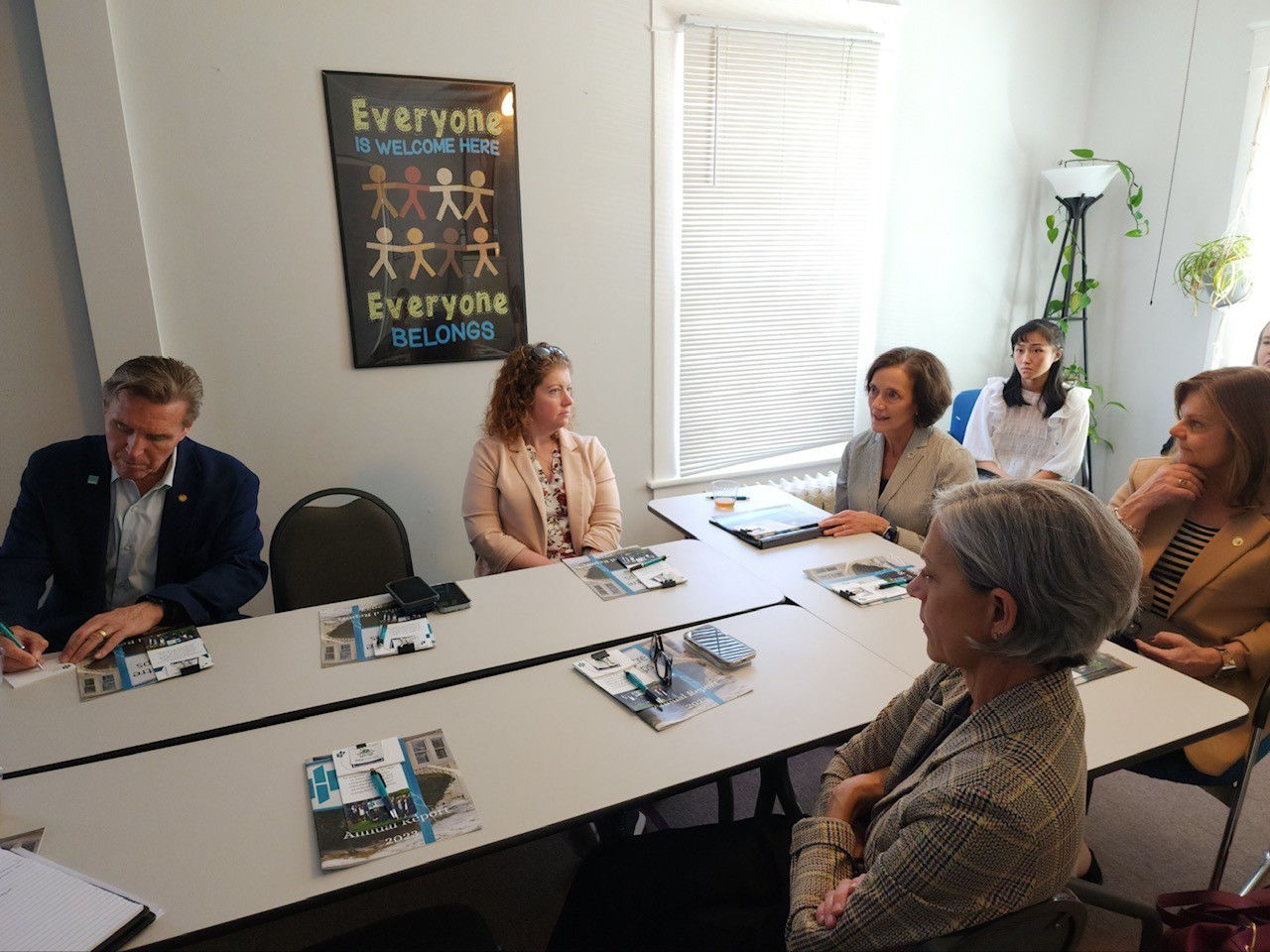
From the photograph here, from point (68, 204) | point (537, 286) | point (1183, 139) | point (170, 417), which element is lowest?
point (170, 417)

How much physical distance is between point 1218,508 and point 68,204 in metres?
3.71

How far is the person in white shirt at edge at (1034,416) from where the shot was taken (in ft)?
11.9

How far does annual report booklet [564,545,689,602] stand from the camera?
2.22m

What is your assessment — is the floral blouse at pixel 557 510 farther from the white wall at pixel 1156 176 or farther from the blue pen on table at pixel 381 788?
the white wall at pixel 1156 176

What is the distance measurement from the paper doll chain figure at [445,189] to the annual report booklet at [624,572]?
1.64 metres

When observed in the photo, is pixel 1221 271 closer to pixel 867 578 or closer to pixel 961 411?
pixel 961 411

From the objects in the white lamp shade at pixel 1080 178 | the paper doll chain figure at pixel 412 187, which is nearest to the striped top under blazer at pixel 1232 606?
the white lamp shade at pixel 1080 178

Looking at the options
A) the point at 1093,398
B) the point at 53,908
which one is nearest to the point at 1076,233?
the point at 1093,398

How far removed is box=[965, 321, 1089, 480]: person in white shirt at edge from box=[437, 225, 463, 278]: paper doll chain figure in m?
2.58

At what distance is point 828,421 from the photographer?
14.2 ft

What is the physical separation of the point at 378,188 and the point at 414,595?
5.91 feet

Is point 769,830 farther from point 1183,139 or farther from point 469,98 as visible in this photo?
point 1183,139

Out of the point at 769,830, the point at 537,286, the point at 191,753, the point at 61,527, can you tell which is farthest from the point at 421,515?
the point at 769,830

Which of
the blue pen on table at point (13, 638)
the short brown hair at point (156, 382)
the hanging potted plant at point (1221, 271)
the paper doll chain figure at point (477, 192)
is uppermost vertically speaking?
the paper doll chain figure at point (477, 192)
